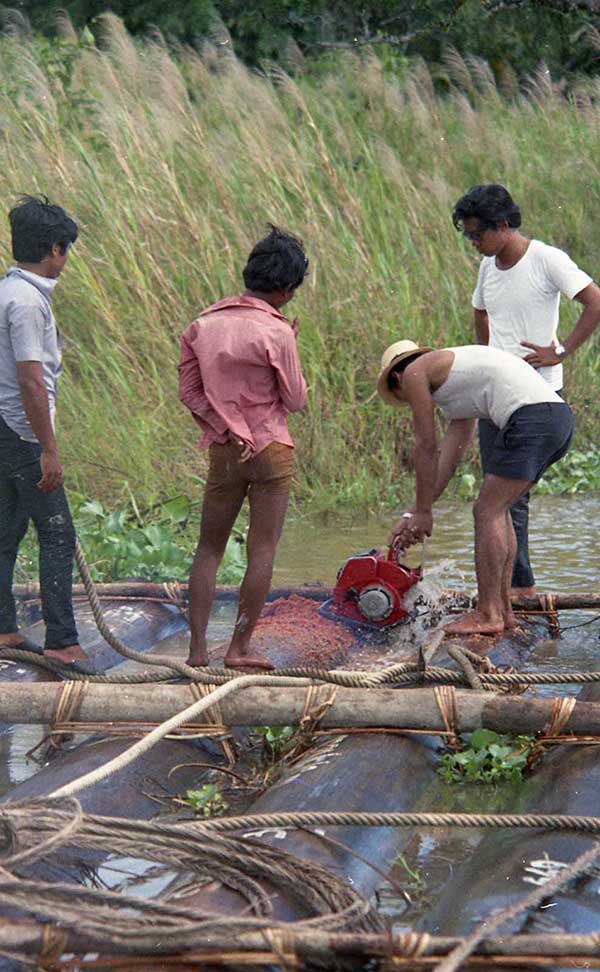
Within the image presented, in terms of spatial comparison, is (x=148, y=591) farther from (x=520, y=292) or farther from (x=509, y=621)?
(x=520, y=292)

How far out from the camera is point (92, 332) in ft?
31.7

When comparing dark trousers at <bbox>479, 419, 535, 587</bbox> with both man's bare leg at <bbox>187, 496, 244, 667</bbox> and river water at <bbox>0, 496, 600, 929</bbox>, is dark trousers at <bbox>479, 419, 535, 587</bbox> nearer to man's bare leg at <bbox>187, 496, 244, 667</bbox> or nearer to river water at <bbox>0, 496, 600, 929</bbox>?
river water at <bbox>0, 496, 600, 929</bbox>

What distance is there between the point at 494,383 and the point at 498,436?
24cm

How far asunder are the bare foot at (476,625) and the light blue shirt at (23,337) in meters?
1.90

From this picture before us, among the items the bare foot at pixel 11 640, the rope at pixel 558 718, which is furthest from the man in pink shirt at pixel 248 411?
the rope at pixel 558 718

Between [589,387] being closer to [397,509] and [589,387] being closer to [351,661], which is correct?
[397,509]

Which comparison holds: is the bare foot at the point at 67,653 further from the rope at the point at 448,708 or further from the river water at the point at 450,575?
the rope at the point at 448,708

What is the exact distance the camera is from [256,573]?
5.45m

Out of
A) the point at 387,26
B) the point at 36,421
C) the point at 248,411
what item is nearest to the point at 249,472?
the point at 248,411

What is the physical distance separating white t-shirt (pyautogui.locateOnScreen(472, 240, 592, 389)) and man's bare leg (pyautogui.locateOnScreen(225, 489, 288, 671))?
5.32 ft

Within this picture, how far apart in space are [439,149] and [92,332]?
4376 mm

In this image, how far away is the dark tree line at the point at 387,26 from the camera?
680 inches

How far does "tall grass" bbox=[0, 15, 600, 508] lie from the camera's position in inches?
368

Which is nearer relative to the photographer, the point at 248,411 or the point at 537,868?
the point at 537,868
